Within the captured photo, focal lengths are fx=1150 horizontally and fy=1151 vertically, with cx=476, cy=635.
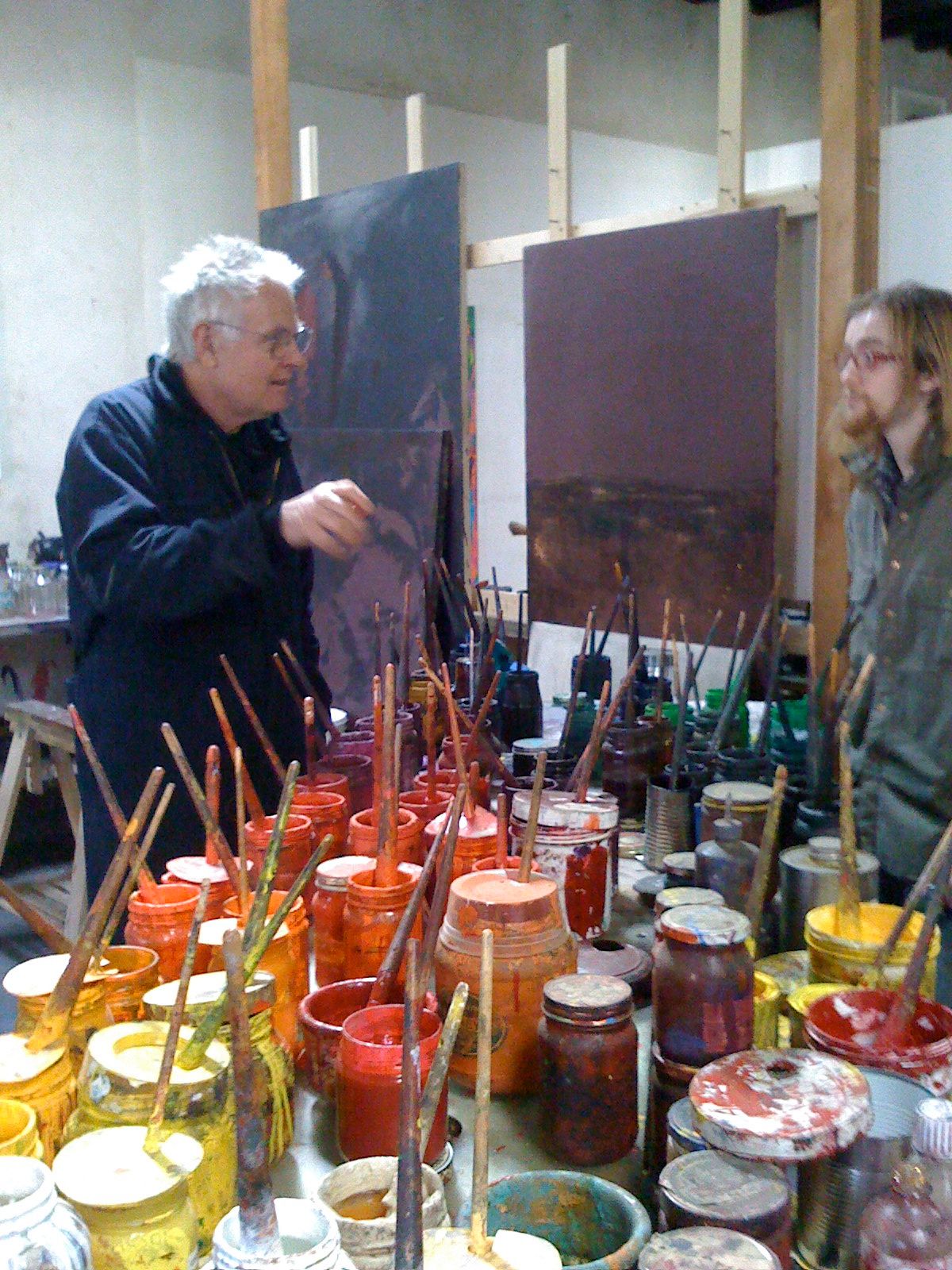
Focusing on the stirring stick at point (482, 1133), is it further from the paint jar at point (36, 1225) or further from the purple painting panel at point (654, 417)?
the purple painting panel at point (654, 417)

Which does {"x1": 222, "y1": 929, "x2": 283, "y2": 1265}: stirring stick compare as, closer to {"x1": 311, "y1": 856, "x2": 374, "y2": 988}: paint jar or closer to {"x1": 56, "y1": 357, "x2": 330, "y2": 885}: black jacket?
{"x1": 311, "y1": 856, "x2": 374, "y2": 988}: paint jar

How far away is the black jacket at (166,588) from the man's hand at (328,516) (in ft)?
0.14

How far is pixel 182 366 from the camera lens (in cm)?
193

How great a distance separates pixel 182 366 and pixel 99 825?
77 centimetres

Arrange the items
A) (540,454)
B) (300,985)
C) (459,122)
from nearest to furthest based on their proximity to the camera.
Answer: (300,985) < (540,454) < (459,122)

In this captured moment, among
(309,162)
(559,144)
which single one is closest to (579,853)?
(559,144)

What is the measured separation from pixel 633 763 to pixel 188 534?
2.47 feet

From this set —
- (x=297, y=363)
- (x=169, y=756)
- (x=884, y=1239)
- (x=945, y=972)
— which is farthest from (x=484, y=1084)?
(x=297, y=363)

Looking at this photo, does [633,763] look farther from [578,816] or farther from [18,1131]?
[18,1131]

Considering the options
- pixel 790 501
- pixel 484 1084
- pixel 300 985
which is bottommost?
pixel 300 985

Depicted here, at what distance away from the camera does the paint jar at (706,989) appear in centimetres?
88

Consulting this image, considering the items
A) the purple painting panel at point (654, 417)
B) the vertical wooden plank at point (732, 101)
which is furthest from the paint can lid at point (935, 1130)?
the vertical wooden plank at point (732, 101)

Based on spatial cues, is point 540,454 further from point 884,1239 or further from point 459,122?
point 459,122

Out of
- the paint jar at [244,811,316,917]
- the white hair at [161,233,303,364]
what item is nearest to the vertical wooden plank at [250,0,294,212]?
the white hair at [161,233,303,364]
